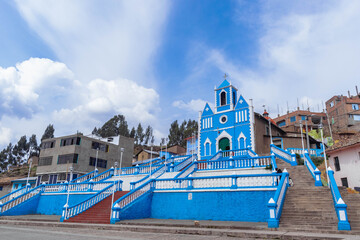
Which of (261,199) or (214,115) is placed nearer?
(261,199)

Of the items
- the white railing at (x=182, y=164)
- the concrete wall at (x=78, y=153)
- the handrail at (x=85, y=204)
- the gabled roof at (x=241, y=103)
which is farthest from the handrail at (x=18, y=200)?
the gabled roof at (x=241, y=103)

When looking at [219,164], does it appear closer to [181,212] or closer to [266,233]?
[181,212]

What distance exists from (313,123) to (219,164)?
54.7 m

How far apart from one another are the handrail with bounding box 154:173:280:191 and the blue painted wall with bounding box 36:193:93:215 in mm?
8647

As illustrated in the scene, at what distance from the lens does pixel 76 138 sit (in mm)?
39188

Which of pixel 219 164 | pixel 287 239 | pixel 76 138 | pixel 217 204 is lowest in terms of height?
pixel 287 239

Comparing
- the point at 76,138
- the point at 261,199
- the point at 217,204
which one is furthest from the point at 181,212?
the point at 76,138

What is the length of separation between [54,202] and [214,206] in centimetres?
1565

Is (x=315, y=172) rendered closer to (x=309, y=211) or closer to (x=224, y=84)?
(x=309, y=211)

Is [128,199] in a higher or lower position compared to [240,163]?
lower

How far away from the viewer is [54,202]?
75.7 feet

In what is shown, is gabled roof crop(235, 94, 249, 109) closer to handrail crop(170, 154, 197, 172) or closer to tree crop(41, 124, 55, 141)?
handrail crop(170, 154, 197, 172)

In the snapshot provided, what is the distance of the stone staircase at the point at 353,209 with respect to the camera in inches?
407

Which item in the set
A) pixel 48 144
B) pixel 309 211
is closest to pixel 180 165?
pixel 309 211
